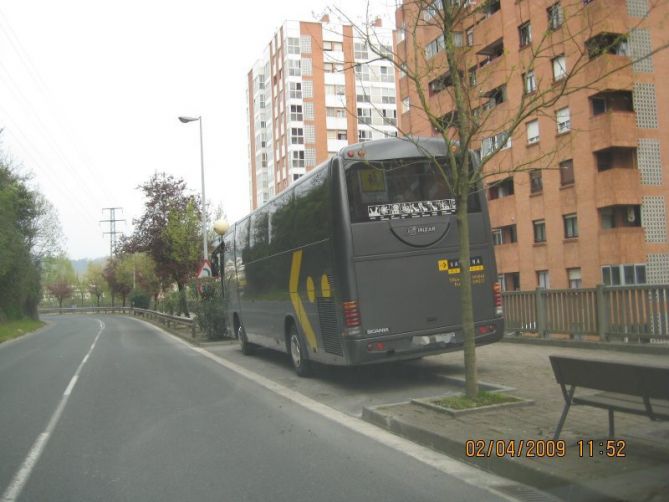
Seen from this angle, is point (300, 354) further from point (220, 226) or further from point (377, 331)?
point (220, 226)

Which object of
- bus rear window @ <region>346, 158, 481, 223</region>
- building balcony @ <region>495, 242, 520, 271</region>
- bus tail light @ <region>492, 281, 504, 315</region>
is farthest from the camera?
building balcony @ <region>495, 242, 520, 271</region>

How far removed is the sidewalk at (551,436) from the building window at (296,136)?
6325cm

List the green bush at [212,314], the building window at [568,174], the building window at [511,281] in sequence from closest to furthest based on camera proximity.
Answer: the green bush at [212,314]
the building window at [568,174]
the building window at [511,281]

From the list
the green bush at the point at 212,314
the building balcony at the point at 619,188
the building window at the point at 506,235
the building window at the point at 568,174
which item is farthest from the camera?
the building window at the point at 506,235

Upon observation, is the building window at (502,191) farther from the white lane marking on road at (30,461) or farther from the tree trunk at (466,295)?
the white lane marking on road at (30,461)

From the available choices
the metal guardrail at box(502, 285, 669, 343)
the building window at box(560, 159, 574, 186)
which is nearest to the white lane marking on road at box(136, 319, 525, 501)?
the metal guardrail at box(502, 285, 669, 343)

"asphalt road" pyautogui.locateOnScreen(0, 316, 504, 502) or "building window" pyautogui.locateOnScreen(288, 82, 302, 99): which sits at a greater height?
"building window" pyautogui.locateOnScreen(288, 82, 302, 99)

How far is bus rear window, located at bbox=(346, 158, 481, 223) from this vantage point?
375 inches

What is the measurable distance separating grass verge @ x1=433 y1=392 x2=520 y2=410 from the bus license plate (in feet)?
6.18

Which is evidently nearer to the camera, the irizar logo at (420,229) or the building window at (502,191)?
the irizar logo at (420,229)

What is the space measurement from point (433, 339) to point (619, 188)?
993 inches

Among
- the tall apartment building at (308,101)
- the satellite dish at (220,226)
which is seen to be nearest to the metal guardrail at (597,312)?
the satellite dish at (220,226)

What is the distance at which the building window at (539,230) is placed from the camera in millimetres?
35662

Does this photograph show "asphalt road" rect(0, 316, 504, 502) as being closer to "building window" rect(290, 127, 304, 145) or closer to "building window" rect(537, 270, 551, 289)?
"building window" rect(537, 270, 551, 289)
